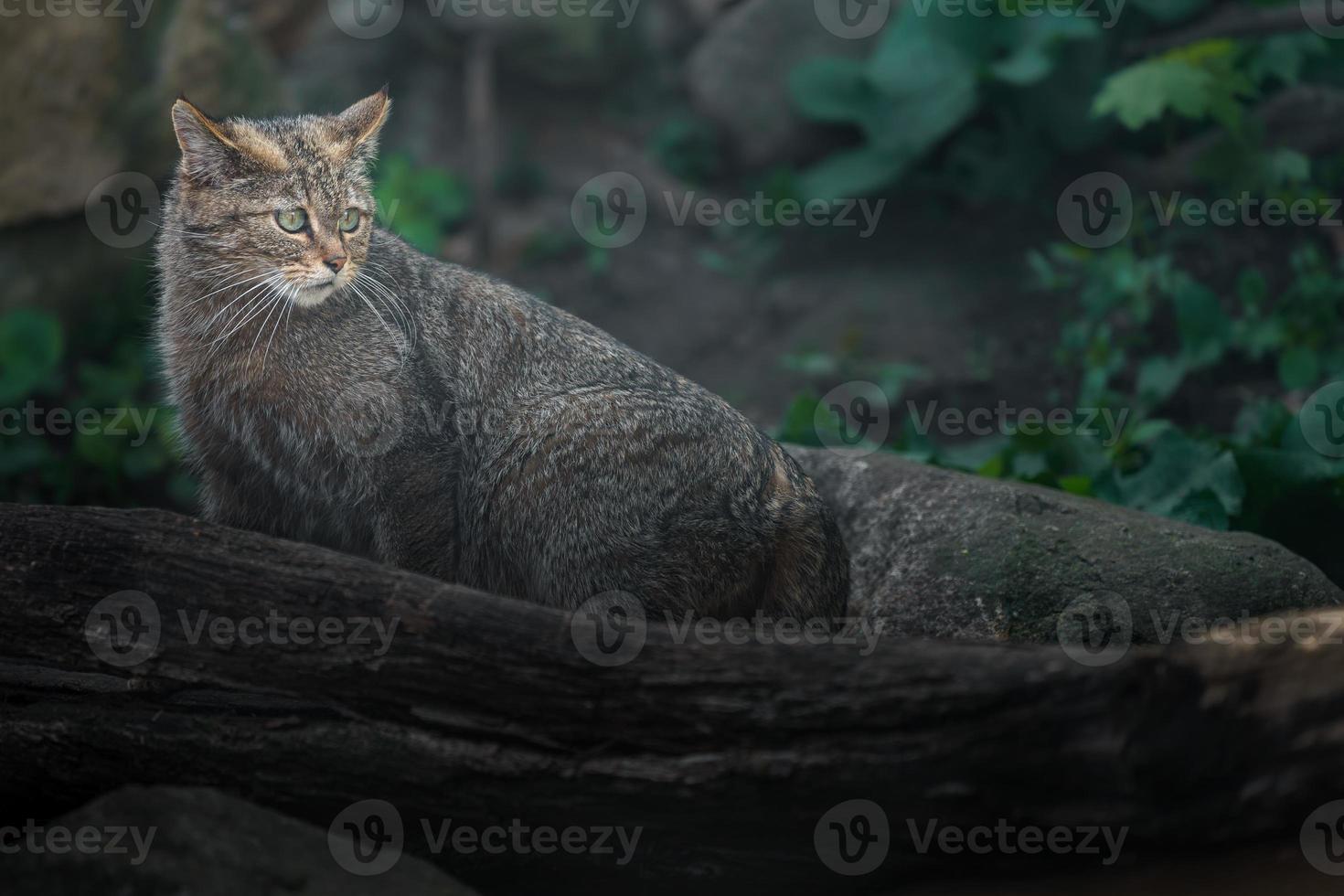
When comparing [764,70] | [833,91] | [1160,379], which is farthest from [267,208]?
[764,70]

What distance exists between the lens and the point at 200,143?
4395 mm

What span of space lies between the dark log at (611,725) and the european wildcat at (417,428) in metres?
0.88

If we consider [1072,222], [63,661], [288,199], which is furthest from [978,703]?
[1072,222]

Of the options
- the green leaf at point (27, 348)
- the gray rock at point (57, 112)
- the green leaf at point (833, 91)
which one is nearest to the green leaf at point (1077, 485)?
the green leaf at point (833, 91)

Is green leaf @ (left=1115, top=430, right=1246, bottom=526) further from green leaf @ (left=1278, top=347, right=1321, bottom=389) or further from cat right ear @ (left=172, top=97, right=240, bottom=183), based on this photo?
cat right ear @ (left=172, top=97, right=240, bottom=183)

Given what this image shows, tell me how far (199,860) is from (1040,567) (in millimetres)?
3146

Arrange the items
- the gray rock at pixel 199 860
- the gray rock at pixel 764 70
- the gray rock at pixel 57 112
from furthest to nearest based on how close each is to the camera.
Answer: the gray rock at pixel 764 70
the gray rock at pixel 57 112
the gray rock at pixel 199 860

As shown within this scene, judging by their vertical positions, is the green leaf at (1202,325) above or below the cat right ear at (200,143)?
below

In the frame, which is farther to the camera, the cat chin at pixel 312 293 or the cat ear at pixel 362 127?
the cat ear at pixel 362 127

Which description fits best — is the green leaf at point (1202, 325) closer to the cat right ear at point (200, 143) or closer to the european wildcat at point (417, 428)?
the european wildcat at point (417, 428)

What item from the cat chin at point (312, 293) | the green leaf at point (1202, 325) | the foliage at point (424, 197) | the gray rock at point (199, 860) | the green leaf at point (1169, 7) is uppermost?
the green leaf at point (1169, 7)

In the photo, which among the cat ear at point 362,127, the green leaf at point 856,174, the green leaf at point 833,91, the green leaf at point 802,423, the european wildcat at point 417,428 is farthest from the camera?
the green leaf at point 833,91

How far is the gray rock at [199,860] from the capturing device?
2.90 m

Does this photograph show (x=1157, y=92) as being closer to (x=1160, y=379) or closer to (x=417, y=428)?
(x=1160, y=379)
